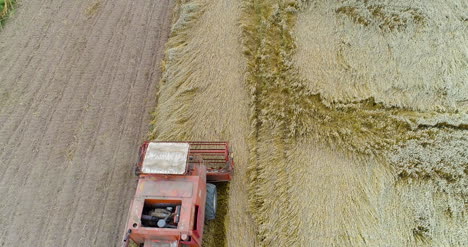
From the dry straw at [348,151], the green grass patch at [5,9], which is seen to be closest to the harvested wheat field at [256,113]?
the dry straw at [348,151]

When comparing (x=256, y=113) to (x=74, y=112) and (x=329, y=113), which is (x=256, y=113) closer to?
(x=329, y=113)

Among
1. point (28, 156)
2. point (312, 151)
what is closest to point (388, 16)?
point (312, 151)

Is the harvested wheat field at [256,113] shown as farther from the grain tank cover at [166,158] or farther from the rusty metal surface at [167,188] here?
the grain tank cover at [166,158]

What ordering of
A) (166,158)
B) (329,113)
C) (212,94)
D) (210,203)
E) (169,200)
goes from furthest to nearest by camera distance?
(212,94) < (329,113) < (210,203) < (166,158) < (169,200)

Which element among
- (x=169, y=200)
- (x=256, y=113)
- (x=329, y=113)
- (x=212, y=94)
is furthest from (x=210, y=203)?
(x=329, y=113)

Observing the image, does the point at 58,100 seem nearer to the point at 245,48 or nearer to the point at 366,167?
the point at 245,48
